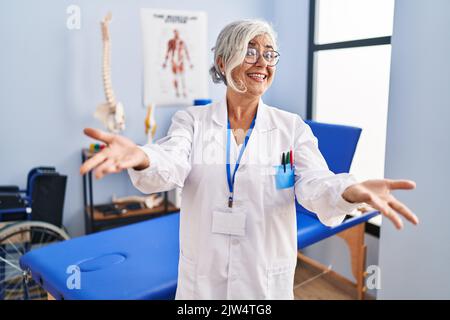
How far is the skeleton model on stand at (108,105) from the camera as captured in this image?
8.93ft

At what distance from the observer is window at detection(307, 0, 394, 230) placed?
2.61 metres

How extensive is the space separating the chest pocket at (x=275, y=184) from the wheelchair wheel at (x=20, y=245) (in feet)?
5.41

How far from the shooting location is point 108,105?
2.79 metres

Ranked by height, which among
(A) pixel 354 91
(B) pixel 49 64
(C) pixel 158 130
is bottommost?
(C) pixel 158 130

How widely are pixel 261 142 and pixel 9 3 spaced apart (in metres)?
2.25

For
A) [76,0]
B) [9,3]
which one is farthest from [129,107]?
[9,3]

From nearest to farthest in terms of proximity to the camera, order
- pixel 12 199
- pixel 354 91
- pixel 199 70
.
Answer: pixel 12 199 → pixel 354 91 → pixel 199 70

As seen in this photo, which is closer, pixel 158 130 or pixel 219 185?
pixel 219 185

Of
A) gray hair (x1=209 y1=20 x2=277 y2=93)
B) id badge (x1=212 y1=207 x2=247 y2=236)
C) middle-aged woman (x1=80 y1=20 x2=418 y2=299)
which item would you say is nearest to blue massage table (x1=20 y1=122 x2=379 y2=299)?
middle-aged woman (x1=80 y1=20 x2=418 y2=299)

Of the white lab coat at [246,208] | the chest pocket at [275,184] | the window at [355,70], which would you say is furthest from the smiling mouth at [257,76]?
the window at [355,70]

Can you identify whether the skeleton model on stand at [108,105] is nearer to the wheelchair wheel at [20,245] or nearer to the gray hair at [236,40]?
the wheelchair wheel at [20,245]

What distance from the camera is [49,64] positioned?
2.75 m

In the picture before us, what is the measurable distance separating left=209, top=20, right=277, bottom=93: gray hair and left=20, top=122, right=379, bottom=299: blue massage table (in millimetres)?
821
